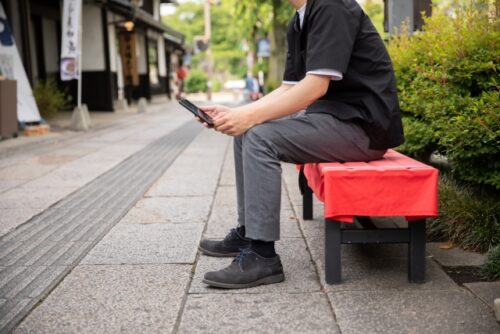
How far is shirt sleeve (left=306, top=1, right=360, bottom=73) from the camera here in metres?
2.62

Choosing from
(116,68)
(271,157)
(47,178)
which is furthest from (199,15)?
(271,157)

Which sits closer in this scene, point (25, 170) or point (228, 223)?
point (228, 223)

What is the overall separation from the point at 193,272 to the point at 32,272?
0.88 metres

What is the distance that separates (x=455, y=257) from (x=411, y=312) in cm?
92

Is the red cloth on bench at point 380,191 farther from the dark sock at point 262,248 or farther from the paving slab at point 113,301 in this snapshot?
the paving slab at point 113,301

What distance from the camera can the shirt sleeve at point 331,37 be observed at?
2.62 metres

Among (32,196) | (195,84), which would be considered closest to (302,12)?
(32,196)

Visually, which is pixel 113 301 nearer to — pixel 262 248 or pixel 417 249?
pixel 262 248

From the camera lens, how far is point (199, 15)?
182ft

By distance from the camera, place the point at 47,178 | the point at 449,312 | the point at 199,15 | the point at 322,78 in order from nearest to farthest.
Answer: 1. the point at 449,312
2. the point at 322,78
3. the point at 47,178
4. the point at 199,15

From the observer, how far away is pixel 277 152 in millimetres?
2779

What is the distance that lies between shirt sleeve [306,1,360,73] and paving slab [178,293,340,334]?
1.09 m

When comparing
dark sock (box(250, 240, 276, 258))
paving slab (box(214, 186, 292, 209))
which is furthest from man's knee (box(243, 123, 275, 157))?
paving slab (box(214, 186, 292, 209))

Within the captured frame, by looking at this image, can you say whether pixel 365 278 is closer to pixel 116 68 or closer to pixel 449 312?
pixel 449 312
